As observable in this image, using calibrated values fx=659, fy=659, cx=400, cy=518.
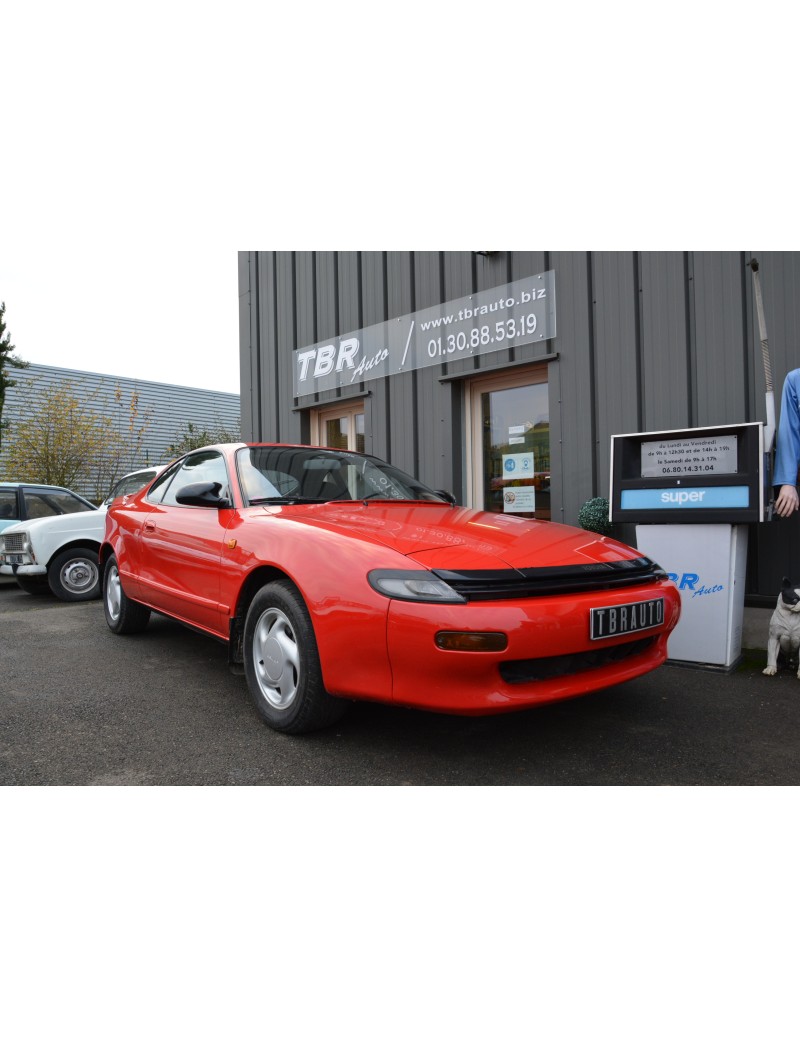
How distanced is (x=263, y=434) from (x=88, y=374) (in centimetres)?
1553

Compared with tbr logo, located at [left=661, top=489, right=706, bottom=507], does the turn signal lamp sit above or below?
below

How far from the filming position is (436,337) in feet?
23.0

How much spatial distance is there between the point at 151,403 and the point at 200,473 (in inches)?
839

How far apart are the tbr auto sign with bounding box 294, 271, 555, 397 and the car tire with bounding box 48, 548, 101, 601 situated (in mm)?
3343

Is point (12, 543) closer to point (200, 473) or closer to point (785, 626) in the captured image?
point (200, 473)

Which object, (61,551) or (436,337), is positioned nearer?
(436,337)

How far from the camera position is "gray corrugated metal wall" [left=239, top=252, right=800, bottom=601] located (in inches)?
188

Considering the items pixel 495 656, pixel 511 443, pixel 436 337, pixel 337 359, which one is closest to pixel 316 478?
pixel 495 656

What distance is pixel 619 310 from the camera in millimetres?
5551

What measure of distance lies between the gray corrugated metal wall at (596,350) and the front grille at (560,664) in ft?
8.83

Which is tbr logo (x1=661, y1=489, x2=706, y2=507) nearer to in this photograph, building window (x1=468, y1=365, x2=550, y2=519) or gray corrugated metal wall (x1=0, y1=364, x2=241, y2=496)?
building window (x1=468, y1=365, x2=550, y2=519)

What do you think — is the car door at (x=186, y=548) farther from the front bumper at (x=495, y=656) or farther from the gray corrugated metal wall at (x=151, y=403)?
the gray corrugated metal wall at (x=151, y=403)

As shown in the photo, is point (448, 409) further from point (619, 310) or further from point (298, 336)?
point (298, 336)

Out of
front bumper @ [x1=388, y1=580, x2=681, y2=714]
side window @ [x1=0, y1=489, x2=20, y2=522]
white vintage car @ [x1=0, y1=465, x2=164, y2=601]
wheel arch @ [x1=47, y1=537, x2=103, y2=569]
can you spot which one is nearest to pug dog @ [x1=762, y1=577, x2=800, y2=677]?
front bumper @ [x1=388, y1=580, x2=681, y2=714]
